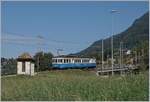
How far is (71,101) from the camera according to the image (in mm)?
8500

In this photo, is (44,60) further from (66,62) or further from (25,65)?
(25,65)

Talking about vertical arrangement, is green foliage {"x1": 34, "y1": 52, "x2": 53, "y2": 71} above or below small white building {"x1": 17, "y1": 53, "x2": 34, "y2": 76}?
above

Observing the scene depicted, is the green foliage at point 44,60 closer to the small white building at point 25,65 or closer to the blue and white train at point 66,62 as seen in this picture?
the blue and white train at point 66,62

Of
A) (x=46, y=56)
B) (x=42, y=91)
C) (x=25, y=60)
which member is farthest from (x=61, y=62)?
(x=42, y=91)

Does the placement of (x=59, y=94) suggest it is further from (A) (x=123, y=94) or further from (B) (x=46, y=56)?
(B) (x=46, y=56)

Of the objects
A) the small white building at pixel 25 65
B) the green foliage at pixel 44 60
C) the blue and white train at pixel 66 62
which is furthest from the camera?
the green foliage at pixel 44 60

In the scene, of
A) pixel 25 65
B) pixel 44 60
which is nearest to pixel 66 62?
pixel 44 60

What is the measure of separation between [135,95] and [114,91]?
2.20 feet

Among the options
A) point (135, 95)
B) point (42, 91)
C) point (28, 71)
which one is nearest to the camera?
point (135, 95)

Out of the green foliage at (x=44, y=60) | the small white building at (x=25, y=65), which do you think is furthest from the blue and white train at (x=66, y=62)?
the small white building at (x=25, y=65)

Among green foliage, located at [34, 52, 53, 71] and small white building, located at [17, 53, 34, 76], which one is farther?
green foliage, located at [34, 52, 53, 71]

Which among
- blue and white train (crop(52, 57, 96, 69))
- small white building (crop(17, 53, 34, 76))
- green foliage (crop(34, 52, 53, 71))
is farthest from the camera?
green foliage (crop(34, 52, 53, 71))

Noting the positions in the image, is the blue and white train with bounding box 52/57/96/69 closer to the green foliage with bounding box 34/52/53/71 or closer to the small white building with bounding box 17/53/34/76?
the green foliage with bounding box 34/52/53/71

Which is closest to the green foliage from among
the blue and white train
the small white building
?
the blue and white train
